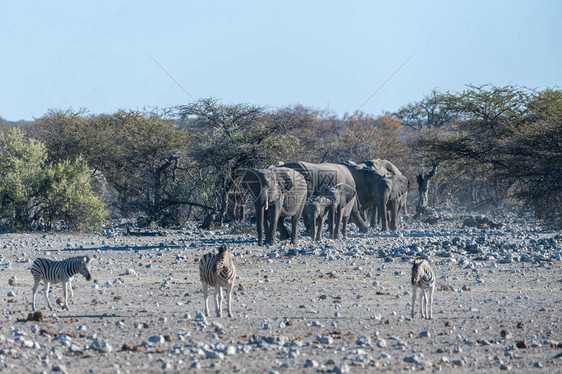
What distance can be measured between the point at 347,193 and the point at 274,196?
371 cm

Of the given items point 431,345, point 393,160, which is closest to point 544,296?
point 431,345

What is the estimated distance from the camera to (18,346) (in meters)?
9.06

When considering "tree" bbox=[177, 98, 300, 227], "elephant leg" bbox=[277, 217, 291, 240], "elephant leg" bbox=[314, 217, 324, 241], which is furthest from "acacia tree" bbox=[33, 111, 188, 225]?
"elephant leg" bbox=[314, 217, 324, 241]

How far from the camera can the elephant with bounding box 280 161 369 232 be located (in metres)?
26.1

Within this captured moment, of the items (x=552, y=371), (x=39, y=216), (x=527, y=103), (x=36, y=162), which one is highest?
(x=527, y=103)

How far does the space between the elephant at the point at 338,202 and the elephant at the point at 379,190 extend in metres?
3.82

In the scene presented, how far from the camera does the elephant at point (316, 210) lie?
76.9ft

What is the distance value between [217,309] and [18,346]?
10.7ft

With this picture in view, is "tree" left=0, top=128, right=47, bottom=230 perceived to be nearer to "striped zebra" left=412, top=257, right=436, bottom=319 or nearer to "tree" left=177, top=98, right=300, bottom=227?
"tree" left=177, top=98, right=300, bottom=227

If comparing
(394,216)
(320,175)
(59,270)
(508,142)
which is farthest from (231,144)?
(59,270)

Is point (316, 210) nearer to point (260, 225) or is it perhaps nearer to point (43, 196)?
point (260, 225)

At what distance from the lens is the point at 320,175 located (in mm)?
26906

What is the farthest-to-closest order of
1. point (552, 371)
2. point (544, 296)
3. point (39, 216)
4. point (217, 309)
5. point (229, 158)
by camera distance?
point (229, 158)
point (39, 216)
point (544, 296)
point (217, 309)
point (552, 371)

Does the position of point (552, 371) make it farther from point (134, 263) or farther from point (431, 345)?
point (134, 263)
